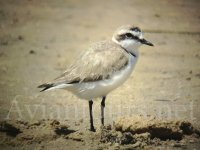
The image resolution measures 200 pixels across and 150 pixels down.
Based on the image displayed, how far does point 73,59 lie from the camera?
367 inches

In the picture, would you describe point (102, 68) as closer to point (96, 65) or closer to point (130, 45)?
point (96, 65)

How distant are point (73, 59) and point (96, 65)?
3530mm

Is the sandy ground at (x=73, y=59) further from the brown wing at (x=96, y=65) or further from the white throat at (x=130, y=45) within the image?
the white throat at (x=130, y=45)

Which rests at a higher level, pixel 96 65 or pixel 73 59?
pixel 73 59

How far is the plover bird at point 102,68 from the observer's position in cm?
573

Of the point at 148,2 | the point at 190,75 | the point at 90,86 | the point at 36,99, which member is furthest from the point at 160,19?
the point at 90,86

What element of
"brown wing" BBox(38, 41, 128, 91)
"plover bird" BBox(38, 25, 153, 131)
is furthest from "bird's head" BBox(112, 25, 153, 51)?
"brown wing" BBox(38, 41, 128, 91)

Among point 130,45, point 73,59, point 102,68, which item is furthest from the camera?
point 73,59

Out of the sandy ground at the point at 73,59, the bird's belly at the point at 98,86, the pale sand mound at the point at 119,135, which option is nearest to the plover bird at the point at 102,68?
the bird's belly at the point at 98,86

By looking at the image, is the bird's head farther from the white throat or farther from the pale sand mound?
the pale sand mound

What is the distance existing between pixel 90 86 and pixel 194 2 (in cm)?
876

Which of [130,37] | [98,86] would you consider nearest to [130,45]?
[130,37]

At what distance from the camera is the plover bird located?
5727mm

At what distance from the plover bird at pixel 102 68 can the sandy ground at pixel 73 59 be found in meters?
0.51
